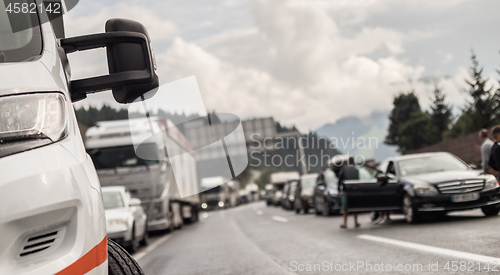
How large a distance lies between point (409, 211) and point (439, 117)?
255 feet

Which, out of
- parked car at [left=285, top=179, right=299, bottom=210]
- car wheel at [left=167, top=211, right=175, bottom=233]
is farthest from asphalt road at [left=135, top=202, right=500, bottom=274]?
parked car at [left=285, top=179, right=299, bottom=210]

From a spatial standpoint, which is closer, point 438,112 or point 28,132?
point 28,132

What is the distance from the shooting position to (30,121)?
90.0 inches

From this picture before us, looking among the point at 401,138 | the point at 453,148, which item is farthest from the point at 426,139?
the point at 453,148

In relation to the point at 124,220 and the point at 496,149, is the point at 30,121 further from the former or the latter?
the point at 124,220

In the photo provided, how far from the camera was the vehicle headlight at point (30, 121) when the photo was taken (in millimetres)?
2188

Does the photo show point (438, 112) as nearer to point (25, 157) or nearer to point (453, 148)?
point (453, 148)

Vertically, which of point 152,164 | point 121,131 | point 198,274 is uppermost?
point 121,131

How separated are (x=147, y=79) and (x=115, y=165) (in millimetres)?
14035

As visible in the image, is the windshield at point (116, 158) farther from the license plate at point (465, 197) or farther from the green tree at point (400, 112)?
the green tree at point (400, 112)

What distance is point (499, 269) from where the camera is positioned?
523cm

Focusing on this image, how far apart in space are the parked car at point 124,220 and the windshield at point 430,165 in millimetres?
6103

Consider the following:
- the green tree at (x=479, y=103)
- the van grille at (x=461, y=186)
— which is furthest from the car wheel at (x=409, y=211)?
the green tree at (x=479, y=103)

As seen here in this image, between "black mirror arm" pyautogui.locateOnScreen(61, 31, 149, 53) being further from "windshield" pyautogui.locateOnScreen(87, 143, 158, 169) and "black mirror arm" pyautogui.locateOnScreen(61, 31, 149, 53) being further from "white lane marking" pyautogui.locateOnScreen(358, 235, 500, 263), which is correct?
"windshield" pyautogui.locateOnScreen(87, 143, 158, 169)
